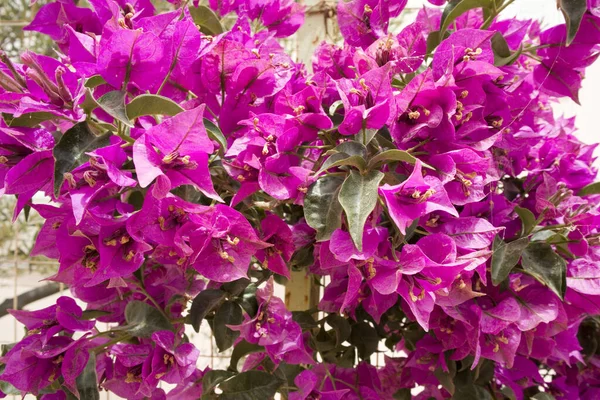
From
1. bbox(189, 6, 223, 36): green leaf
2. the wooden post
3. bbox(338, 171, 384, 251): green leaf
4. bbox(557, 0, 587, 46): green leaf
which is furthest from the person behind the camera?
the wooden post

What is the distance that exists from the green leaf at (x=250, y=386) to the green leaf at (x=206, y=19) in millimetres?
370

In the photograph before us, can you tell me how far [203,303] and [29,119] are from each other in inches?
9.1

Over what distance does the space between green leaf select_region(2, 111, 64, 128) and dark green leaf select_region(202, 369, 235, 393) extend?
31cm

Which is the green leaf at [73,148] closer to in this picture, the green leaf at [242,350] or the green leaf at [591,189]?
the green leaf at [242,350]

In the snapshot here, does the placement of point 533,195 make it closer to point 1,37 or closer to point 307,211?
point 307,211

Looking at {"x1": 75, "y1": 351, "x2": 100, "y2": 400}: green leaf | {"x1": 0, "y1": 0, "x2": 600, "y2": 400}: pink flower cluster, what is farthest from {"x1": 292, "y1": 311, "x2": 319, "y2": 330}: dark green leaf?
{"x1": 75, "y1": 351, "x2": 100, "y2": 400}: green leaf

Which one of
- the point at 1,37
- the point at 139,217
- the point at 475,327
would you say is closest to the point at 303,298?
the point at 475,327

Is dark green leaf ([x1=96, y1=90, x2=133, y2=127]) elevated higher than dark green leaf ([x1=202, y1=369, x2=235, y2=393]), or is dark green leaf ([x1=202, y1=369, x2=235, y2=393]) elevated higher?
dark green leaf ([x1=96, y1=90, x2=133, y2=127])

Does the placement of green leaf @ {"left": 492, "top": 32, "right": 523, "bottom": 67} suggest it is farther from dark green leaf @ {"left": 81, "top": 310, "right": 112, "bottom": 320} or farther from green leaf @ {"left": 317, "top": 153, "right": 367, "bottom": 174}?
dark green leaf @ {"left": 81, "top": 310, "right": 112, "bottom": 320}

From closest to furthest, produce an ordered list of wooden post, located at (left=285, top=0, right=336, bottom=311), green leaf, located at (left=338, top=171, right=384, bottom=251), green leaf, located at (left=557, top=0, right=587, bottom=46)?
green leaf, located at (left=338, top=171, right=384, bottom=251)
green leaf, located at (left=557, top=0, right=587, bottom=46)
wooden post, located at (left=285, top=0, right=336, bottom=311)

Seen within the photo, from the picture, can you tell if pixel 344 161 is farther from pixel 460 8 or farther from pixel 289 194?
pixel 460 8

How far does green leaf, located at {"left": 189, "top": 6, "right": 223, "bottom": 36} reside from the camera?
2.03 ft

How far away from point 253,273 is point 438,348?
8.7 inches

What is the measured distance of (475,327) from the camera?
570 mm
